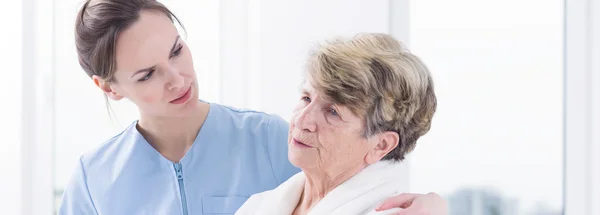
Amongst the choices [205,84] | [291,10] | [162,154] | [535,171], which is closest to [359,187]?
[162,154]

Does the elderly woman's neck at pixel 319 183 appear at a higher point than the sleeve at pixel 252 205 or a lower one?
higher

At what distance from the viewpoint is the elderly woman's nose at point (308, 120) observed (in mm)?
1437

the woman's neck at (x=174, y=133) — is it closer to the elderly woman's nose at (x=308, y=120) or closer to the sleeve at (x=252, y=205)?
the sleeve at (x=252, y=205)

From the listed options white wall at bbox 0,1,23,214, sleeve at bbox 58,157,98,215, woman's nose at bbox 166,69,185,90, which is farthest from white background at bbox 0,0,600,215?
woman's nose at bbox 166,69,185,90

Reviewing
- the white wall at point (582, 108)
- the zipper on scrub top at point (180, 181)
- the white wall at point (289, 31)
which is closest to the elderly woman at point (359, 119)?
the zipper on scrub top at point (180, 181)

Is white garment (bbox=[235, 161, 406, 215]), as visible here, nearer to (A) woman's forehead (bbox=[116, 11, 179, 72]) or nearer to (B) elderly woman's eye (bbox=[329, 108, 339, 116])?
(B) elderly woman's eye (bbox=[329, 108, 339, 116])

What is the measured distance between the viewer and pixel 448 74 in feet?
10.0

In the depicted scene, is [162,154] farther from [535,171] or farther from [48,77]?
[535,171]

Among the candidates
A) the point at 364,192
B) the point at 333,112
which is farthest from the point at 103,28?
the point at 364,192

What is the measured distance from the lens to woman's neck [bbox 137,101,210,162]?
1.86 metres

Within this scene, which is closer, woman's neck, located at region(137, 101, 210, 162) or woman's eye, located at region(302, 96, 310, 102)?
woman's eye, located at region(302, 96, 310, 102)

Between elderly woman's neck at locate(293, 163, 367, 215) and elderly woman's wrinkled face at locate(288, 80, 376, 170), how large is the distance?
1cm

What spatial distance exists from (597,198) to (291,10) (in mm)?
1413

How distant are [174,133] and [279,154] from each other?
0.26 m
